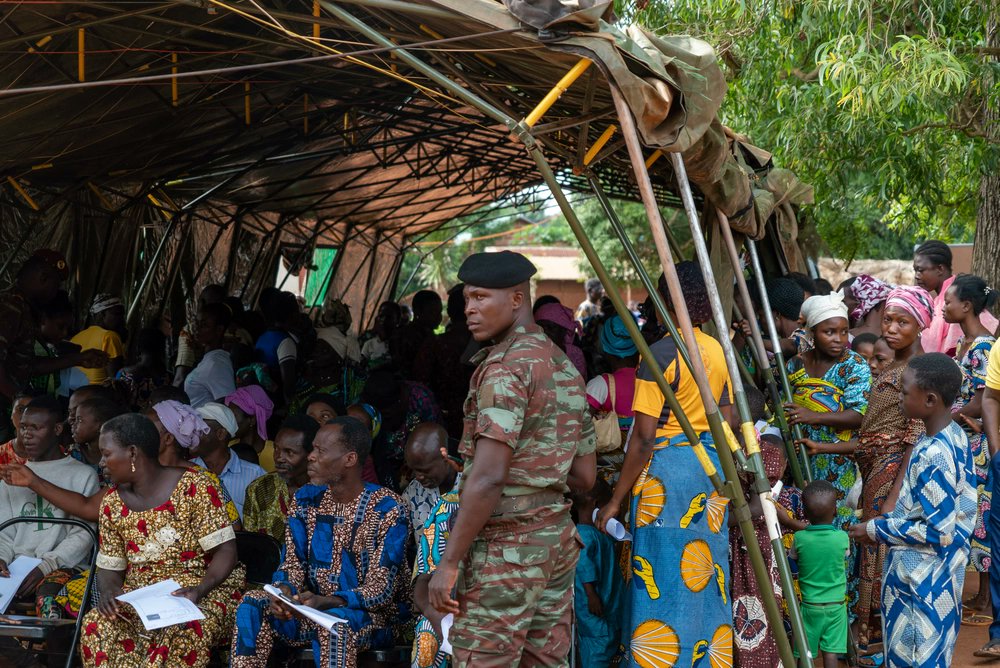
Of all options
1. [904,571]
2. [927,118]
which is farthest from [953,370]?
[927,118]

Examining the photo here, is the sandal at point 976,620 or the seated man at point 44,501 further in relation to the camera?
the sandal at point 976,620

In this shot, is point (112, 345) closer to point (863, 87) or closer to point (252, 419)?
point (252, 419)

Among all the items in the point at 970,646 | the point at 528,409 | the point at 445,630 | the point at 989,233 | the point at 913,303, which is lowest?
the point at 445,630

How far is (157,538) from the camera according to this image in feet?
15.8

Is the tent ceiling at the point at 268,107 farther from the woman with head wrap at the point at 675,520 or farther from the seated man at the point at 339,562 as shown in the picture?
the seated man at the point at 339,562

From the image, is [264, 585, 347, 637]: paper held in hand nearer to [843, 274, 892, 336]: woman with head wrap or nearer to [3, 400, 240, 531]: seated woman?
[3, 400, 240, 531]: seated woman

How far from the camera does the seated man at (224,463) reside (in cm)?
595

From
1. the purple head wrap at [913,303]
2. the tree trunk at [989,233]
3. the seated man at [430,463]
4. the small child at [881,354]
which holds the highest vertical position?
the tree trunk at [989,233]

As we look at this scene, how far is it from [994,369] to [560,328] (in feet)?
8.91

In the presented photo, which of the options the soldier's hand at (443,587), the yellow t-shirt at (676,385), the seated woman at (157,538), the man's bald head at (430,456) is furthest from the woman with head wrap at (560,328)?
the soldier's hand at (443,587)

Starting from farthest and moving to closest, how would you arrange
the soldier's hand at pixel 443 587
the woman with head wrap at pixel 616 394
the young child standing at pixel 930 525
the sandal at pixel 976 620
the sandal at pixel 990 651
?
the sandal at pixel 976 620 → the sandal at pixel 990 651 → the woman with head wrap at pixel 616 394 → the young child standing at pixel 930 525 → the soldier's hand at pixel 443 587

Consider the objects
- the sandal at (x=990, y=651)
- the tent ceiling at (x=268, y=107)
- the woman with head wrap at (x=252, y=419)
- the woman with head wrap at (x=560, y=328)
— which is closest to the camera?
the tent ceiling at (x=268, y=107)

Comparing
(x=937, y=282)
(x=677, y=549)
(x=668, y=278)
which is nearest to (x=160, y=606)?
(x=677, y=549)

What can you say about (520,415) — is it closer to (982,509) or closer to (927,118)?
(982,509)
